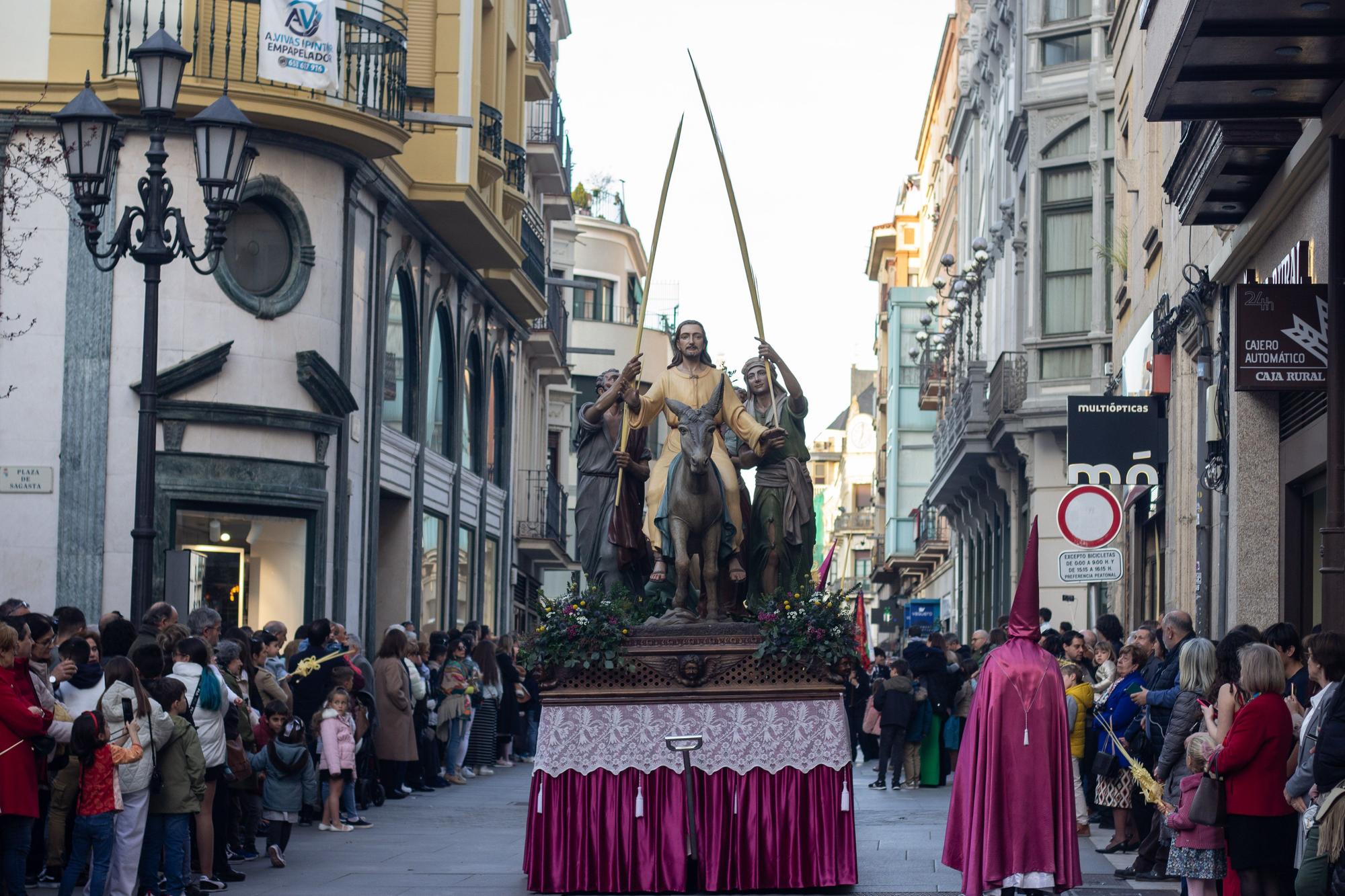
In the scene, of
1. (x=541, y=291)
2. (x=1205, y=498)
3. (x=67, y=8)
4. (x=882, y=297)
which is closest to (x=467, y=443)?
(x=541, y=291)

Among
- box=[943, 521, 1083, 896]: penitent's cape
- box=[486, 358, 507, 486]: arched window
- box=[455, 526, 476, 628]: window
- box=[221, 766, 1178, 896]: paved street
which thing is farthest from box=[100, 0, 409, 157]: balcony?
box=[943, 521, 1083, 896]: penitent's cape

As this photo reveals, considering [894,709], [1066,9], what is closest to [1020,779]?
[894,709]

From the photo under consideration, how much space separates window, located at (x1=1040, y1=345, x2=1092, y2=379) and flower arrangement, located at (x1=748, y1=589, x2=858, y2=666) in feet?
64.0

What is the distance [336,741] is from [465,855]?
2.30 m

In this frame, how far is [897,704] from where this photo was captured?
2505cm

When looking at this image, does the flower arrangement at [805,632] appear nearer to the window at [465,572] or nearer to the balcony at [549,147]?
the window at [465,572]

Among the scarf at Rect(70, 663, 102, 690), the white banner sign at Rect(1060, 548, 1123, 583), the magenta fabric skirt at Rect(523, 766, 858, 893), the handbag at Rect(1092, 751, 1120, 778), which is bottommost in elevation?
the magenta fabric skirt at Rect(523, 766, 858, 893)

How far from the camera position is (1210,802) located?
11117 millimetres

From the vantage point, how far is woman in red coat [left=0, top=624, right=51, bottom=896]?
38.8 ft

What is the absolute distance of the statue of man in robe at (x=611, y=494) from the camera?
49.4 ft

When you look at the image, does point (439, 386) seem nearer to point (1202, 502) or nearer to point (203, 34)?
point (203, 34)

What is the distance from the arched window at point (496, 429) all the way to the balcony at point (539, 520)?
2.59 meters

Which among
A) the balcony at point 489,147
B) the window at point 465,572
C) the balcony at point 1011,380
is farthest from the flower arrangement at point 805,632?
the window at point 465,572

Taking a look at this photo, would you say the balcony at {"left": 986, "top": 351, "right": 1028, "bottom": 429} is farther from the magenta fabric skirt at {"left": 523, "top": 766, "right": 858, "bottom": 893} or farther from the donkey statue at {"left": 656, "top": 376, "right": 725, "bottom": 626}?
the magenta fabric skirt at {"left": 523, "top": 766, "right": 858, "bottom": 893}
